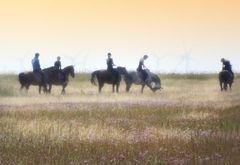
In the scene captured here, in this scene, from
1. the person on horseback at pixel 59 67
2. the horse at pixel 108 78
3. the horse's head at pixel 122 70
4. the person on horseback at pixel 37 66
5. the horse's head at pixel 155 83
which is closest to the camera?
the person on horseback at pixel 37 66

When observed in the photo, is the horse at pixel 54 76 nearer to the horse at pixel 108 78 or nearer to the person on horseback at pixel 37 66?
the person on horseback at pixel 37 66

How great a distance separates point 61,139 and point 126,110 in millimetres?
9901

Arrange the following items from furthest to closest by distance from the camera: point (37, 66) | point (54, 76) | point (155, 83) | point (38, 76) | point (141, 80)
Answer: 1. point (155, 83)
2. point (141, 80)
3. point (54, 76)
4. point (38, 76)
5. point (37, 66)

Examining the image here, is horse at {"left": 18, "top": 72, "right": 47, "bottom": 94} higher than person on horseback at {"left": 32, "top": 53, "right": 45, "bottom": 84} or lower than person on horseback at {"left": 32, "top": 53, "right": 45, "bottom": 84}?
lower

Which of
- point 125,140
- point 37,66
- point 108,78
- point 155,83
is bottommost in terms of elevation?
point 125,140

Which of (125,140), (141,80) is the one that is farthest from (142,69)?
(125,140)

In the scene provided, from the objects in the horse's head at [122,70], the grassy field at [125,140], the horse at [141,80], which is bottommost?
the grassy field at [125,140]

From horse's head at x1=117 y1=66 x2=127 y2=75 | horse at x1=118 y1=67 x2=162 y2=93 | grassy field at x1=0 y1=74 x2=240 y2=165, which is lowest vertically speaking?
grassy field at x1=0 y1=74 x2=240 y2=165

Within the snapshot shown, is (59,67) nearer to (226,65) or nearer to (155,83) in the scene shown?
(155,83)

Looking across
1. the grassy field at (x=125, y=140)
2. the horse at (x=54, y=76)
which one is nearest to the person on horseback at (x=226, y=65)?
the horse at (x=54, y=76)

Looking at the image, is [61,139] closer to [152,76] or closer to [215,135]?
[215,135]

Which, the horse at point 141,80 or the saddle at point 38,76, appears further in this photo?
the horse at point 141,80

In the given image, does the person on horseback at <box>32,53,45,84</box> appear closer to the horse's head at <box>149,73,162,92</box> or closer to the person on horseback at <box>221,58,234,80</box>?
the horse's head at <box>149,73,162,92</box>

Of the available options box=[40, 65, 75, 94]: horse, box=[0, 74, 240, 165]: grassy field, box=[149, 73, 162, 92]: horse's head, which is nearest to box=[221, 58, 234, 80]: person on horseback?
box=[149, 73, 162, 92]: horse's head
